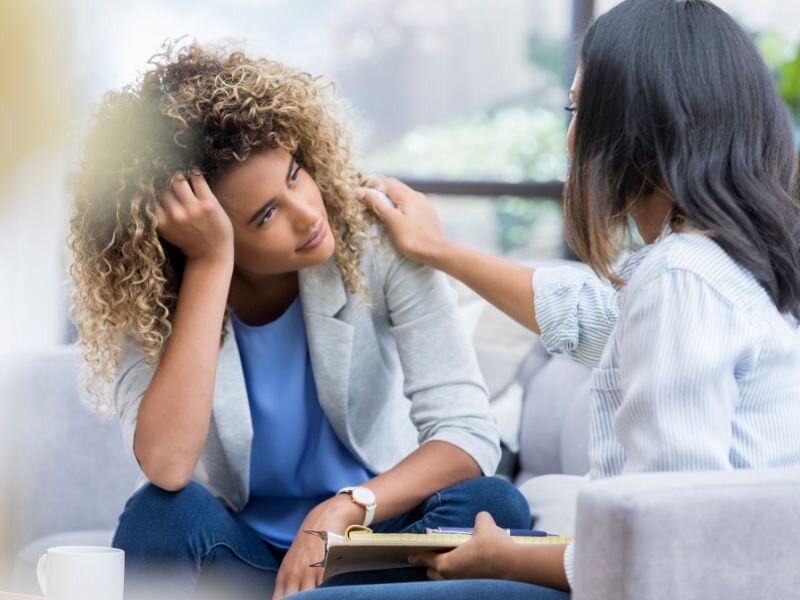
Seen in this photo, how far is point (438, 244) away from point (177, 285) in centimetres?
40

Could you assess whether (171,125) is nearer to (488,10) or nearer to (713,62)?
(713,62)

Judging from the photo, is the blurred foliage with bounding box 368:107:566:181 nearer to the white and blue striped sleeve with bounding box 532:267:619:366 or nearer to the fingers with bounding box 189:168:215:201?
the white and blue striped sleeve with bounding box 532:267:619:366

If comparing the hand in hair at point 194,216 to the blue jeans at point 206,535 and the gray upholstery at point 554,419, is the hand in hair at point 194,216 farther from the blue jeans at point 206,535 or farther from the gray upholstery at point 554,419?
the gray upholstery at point 554,419

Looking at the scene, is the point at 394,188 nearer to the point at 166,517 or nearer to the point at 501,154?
the point at 166,517

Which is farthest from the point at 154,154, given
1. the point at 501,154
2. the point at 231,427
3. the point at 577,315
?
the point at 501,154

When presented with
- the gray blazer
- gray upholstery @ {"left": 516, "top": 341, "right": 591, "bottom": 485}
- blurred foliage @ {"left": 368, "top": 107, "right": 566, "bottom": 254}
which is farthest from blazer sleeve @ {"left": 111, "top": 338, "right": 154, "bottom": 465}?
blurred foliage @ {"left": 368, "top": 107, "right": 566, "bottom": 254}

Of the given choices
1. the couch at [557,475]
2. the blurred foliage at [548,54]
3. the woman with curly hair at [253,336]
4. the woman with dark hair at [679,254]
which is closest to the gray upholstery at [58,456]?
the couch at [557,475]

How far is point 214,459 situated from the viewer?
145 cm

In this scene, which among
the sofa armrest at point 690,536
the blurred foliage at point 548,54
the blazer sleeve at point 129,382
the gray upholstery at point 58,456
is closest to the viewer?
the sofa armrest at point 690,536

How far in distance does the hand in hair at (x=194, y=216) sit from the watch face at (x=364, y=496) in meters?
0.38

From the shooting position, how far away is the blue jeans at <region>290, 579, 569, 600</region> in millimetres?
866

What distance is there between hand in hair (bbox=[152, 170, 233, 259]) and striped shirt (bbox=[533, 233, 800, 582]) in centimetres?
60

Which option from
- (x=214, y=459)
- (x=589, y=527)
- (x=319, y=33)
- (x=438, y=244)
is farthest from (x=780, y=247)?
(x=319, y=33)

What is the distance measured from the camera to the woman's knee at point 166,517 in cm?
123
